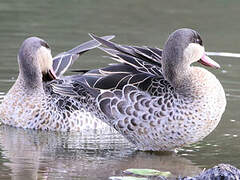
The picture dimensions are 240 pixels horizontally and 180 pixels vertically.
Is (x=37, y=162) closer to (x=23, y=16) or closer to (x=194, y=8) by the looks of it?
(x=23, y=16)

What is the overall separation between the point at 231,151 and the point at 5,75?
454 centimetres

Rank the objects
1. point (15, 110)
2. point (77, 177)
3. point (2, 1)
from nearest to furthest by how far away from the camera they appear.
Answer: point (77, 177), point (15, 110), point (2, 1)

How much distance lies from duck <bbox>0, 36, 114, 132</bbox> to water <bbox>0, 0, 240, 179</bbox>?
18 centimetres

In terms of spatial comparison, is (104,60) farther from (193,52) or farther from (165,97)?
(165,97)

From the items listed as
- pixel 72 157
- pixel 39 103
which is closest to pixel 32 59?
pixel 39 103

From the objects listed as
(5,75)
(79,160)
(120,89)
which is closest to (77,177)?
(79,160)

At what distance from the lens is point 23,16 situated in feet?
51.8

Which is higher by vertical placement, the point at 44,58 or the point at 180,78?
→ the point at 44,58

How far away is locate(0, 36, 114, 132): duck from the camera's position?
9.70 meters

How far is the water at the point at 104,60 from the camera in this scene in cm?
811

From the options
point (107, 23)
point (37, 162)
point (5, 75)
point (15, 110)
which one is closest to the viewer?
point (37, 162)

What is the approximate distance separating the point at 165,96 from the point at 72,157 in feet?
4.02

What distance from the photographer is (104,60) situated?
13.0 metres

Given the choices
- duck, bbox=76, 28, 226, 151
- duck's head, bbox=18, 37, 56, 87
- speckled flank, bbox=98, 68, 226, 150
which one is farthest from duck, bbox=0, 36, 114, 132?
speckled flank, bbox=98, 68, 226, 150
